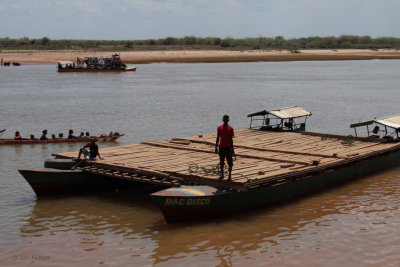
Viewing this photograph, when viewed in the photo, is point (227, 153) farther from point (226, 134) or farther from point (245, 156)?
point (245, 156)

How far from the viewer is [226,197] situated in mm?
12953

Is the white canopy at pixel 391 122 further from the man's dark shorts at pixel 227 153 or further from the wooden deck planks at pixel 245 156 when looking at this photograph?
the man's dark shorts at pixel 227 153

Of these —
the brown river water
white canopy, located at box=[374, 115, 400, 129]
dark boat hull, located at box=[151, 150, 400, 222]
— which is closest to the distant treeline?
white canopy, located at box=[374, 115, 400, 129]

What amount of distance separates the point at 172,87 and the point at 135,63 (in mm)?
42464

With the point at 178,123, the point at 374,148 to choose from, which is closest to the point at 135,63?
the point at 178,123

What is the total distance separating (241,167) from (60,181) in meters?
5.24

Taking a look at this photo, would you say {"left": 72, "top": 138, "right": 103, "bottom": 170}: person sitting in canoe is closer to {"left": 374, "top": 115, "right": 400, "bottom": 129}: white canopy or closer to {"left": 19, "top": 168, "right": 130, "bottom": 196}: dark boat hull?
{"left": 19, "top": 168, "right": 130, "bottom": 196}: dark boat hull

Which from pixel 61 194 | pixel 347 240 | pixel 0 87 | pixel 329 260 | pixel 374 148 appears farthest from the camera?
pixel 0 87

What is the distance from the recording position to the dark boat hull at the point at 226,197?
41.0ft

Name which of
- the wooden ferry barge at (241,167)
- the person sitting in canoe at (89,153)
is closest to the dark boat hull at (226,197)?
the wooden ferry barge at (241,167)

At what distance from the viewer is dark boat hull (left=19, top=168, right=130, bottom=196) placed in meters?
15.1

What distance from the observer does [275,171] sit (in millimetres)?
14172

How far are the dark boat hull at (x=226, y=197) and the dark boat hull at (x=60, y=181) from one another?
12.6 ft

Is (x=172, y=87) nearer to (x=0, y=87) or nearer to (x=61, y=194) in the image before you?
(x=0, y=87)
